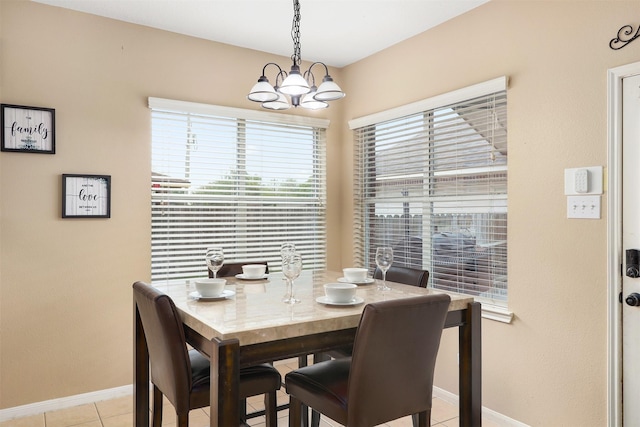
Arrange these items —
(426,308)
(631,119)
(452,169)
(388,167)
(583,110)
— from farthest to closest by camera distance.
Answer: (388,167) < (452,169) < (583,110) < (631,119) < (426,308)

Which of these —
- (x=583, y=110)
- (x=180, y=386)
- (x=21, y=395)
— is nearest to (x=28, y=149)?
(x=21, y=395)

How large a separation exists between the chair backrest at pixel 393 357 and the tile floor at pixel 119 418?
1222mm

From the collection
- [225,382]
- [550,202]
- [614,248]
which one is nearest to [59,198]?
[225,382]

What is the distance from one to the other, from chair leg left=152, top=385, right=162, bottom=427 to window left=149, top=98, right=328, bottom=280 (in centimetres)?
138

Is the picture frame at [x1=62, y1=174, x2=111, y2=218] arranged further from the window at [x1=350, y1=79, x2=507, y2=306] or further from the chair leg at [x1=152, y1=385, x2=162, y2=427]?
the window at [x1=350, y1=79, x2=507, y2=306]

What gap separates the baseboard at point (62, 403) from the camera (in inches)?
113

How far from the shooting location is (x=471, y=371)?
207cm

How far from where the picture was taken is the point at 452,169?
3230 millimetres

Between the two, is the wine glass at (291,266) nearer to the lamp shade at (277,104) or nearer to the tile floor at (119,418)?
the lamp shade at (277,104)

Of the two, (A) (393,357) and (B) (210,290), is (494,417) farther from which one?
(B) (210,290)

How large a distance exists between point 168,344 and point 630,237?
2.21 metres

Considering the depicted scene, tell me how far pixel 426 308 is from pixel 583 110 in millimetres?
1519

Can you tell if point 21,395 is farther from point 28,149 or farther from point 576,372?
point 576,372

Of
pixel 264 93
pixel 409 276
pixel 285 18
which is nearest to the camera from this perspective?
pixel 264 93
